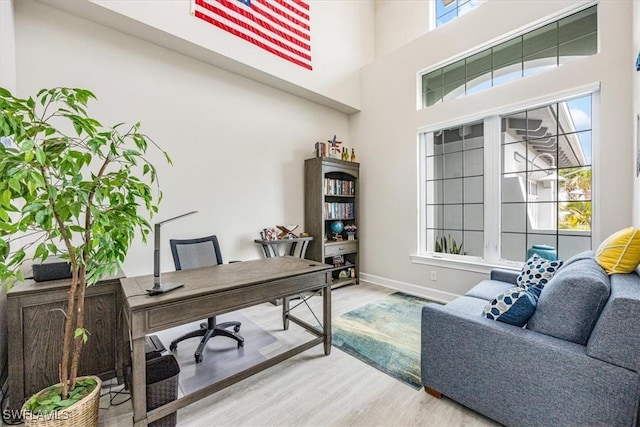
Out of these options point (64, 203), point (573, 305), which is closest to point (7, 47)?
point (64, 203)

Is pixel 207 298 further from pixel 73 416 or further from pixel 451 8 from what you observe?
pixel 451 8

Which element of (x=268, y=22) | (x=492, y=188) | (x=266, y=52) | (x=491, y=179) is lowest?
(x=492, y=188)

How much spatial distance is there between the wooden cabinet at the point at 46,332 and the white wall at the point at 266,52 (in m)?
2.42

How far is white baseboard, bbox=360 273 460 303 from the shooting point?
11.7ft

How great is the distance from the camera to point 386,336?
8.67 feet

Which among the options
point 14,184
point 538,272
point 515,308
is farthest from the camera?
point 538,272

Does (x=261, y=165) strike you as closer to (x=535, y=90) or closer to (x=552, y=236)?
(x=535, y=90)

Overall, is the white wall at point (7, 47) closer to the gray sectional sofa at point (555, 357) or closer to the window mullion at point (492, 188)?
the gray sectional sofa at point (555, 357)

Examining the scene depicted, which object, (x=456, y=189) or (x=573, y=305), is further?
(x=456, y=189)

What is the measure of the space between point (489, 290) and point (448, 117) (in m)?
2.26

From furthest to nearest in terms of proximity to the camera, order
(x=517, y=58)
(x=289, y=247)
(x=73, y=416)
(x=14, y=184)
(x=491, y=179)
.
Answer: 1. (x=289, y=247)
2. (x=491, y=179)
3. (x=517, y=58)
4. (x=73, y=416)
5. (x=14, y=184)

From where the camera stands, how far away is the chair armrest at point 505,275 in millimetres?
2701

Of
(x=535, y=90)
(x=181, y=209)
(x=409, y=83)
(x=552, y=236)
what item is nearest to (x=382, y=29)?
(x=409, y=83)

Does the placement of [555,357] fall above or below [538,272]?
below
